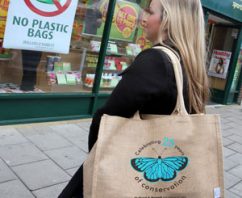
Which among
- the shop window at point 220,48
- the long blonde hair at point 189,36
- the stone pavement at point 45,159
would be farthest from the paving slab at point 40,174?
the shop window at point 220,48

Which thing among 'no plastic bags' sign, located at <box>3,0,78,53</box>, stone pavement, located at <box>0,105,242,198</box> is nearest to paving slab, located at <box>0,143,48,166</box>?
stone pavement, located at <box>0,105,242,198</box>

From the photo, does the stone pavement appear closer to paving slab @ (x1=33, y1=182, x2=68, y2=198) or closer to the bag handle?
paving slab @ (x1=33, y1=182, x2=68, y2=198)

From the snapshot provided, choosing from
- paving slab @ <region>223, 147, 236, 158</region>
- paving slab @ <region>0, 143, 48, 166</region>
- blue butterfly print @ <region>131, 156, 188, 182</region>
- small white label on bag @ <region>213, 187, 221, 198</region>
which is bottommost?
paving slab @ <region>0, 143, 48, 166</region>

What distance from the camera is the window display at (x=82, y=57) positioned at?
16.9ft

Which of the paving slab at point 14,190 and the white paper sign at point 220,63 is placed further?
the white paper sign at point 220,63

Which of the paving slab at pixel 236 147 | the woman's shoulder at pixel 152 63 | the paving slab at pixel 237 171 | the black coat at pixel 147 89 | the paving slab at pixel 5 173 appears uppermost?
the woman's shoulder at pixel 152 63

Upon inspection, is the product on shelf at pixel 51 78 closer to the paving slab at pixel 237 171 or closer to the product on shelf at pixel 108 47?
the product on shelf at pixel 108 47

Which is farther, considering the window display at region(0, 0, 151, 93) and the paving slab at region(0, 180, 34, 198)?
the window display at region(0, 0, 151, 93)

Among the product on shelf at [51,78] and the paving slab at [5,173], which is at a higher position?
the product on shelf at [51,78]

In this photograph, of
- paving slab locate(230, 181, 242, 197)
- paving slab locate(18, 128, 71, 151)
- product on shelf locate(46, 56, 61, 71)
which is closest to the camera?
paving slab locate(230, 181, 242, 197)

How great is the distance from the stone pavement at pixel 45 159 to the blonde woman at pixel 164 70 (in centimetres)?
199

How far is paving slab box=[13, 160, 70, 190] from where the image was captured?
3646 millimetres

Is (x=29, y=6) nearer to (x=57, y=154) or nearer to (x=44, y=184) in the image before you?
(x=57, y=154)

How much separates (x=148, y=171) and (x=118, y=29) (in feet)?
16.3
